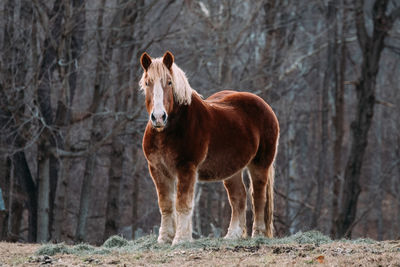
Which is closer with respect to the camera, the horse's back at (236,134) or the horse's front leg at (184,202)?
the horse's front leg at (184,202)

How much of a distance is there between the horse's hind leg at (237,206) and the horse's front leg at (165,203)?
42.1 inches

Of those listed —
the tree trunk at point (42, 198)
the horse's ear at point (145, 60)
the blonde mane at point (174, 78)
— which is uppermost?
the horse's ear at point (145, 60)

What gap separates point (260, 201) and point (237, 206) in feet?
1.07

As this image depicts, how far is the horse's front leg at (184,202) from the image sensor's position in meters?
7.32

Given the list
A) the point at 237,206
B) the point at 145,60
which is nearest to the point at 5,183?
the point at 237,206

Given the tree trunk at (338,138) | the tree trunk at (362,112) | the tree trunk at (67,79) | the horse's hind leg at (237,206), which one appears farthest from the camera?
the tree trunk at (338,138)

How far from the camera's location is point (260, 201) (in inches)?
338

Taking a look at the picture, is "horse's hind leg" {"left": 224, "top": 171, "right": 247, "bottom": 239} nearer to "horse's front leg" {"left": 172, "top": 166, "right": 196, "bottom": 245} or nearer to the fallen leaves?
"horse's front leg" {"left": 172, "top": 166, "right": 196, "bottom": 245}

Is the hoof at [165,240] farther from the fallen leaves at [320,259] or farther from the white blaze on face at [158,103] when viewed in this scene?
the fallen leaves at [320,259]

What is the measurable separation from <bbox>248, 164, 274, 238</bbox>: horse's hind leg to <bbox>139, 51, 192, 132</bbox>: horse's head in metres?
1.72

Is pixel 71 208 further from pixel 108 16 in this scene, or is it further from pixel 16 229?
pixel 108 16

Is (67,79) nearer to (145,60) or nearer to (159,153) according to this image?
(145,60)

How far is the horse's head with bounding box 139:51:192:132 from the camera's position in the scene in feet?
22.4

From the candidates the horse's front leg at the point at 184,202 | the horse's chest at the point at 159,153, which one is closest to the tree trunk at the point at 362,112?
the horse's front leg at the point at 184,202
